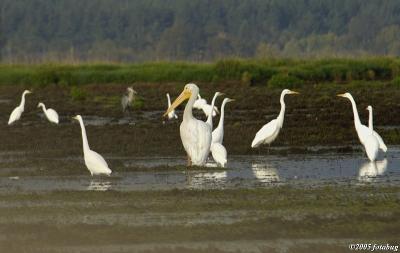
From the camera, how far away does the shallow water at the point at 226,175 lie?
504 inches

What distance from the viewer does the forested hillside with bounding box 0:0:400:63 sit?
9794 centimetres

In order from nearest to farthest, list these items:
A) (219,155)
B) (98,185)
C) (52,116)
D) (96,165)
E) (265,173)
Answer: (98,185) < (96,165) < (265,173) < (219,155) < (52,116)

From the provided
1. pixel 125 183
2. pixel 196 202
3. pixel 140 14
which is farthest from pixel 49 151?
pixel 140 14

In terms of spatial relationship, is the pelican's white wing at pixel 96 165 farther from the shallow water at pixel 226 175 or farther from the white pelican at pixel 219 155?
the white pelican at pixel 219 155

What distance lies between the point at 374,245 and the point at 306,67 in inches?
1291

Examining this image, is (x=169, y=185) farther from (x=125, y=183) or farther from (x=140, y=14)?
(x=140, y=14)

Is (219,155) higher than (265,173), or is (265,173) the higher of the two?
(219,155)

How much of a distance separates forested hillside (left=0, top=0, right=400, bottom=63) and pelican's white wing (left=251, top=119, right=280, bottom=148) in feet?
240

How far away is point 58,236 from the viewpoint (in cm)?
948

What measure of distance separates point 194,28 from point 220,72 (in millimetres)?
67853

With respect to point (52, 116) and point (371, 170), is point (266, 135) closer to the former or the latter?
point (371, 170)

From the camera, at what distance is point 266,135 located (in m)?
17.2

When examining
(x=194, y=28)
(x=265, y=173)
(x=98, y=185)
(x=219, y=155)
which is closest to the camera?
(x=98, y=185)

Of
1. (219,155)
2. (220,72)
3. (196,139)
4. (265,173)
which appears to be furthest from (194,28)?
(265,173)
